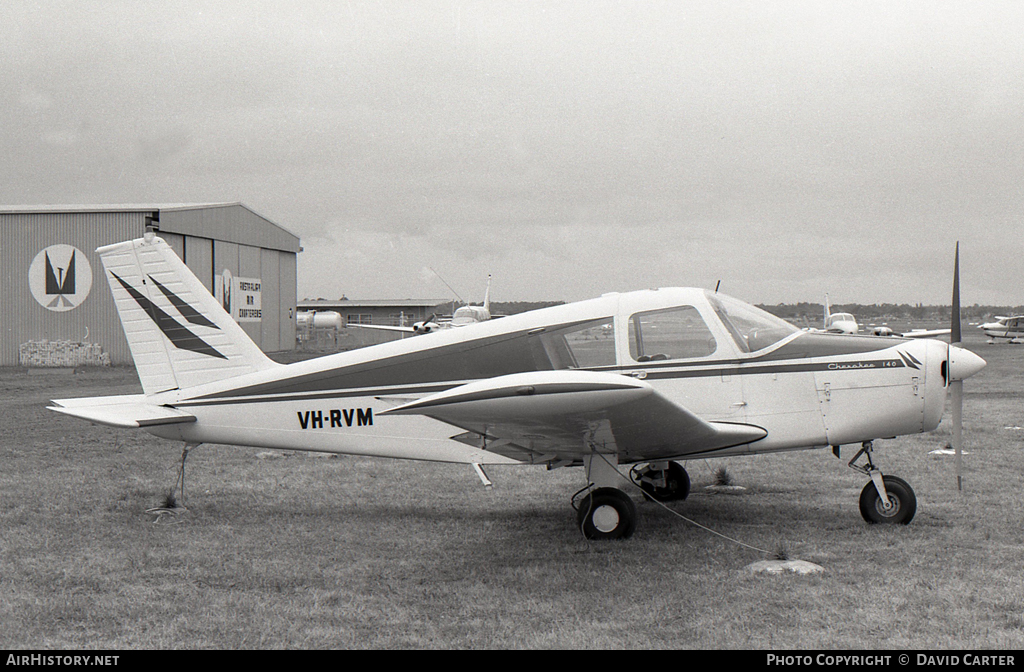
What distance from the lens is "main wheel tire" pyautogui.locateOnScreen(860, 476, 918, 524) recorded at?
6469 mm

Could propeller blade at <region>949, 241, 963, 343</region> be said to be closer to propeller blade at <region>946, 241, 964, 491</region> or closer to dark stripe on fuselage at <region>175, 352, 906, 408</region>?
propeller blade at <region>946, 241, 964, 491</region>

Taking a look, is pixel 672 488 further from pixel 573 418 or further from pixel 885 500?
pixel 573 418

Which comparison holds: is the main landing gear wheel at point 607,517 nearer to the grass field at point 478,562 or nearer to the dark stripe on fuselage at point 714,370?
the grass field at point 478,562

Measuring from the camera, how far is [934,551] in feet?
18.7

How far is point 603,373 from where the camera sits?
570 centimetres

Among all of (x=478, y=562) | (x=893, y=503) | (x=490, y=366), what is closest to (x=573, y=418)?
(x=478, y=562)

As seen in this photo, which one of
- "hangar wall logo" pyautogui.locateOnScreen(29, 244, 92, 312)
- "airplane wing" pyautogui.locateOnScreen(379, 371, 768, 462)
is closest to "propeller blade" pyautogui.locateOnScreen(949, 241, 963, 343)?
"airplane wing" pyautogui.locateOnScreen(379, 371, 768, 462)

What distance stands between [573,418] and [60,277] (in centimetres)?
2920

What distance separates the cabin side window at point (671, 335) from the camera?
641cm

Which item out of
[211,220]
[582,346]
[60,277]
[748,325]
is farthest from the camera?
[211,220]

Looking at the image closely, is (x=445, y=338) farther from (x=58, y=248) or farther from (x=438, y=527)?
(x=58, y=248)

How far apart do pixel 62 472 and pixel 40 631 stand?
5.58 m

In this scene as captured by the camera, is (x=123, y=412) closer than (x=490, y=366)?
No

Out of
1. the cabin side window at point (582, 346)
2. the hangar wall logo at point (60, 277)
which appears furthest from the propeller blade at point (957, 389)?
the hangar wall logo at point (60, 277)
